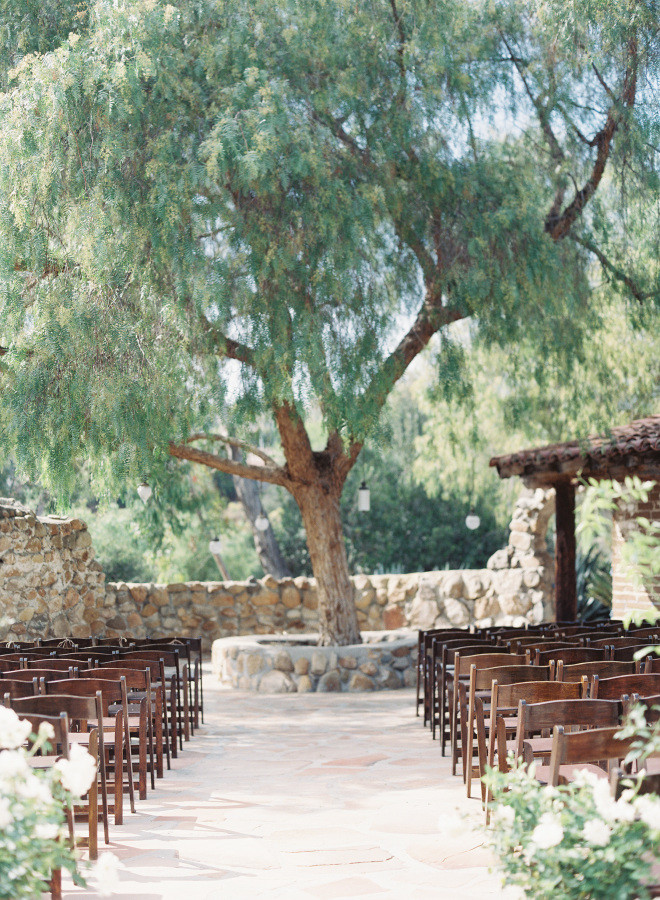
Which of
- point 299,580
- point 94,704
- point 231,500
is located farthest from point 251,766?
point 231,500

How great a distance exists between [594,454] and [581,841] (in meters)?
7.64

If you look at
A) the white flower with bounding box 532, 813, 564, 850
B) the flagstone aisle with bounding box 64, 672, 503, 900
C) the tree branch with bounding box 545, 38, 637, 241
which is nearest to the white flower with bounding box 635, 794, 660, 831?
the white flower with bounding box 532, 813, 564, 850

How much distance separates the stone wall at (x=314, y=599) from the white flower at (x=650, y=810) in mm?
11087

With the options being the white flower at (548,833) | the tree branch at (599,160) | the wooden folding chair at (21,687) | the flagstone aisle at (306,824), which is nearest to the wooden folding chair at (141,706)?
the flagstone aisle at (306,824)

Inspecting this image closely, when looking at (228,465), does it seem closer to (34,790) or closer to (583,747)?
(583,747)

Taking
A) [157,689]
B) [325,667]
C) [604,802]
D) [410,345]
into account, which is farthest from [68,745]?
[325,667]

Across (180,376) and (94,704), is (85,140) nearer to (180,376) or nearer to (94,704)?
(180,376)

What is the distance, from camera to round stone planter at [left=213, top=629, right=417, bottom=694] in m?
10.5

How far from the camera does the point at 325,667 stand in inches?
415

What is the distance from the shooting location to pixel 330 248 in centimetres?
793

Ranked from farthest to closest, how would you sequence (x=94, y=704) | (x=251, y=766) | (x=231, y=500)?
1. (x=231, y=500)
2. (x=251, y=766)
3. (x=94, y=704)

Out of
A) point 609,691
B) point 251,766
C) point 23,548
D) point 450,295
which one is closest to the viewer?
point 609,691

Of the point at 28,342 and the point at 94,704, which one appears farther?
the point at 28,342

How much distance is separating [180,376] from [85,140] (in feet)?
7.09
